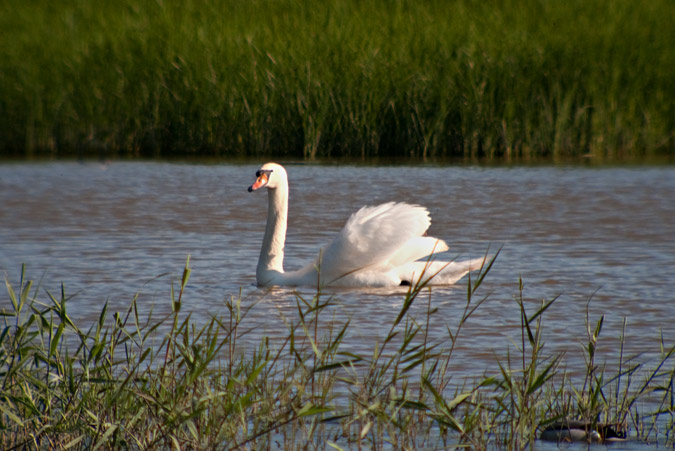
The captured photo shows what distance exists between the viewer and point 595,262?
9.27 meters

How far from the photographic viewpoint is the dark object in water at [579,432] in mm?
4355

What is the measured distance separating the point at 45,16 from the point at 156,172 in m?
8.61

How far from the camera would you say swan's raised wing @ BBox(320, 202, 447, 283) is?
8.08 m

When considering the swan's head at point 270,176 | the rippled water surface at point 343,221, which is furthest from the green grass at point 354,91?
the swan's head at point 270,176

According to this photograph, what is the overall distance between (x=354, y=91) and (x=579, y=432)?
1332cm

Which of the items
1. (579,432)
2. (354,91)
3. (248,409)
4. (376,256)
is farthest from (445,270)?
(354,91)

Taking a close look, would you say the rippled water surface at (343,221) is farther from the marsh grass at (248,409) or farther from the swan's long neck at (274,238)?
the marsh grass at (248,409)

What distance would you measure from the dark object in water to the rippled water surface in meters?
0.61

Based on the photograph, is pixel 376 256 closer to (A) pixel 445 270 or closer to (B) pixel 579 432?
(A) pixel 445 270

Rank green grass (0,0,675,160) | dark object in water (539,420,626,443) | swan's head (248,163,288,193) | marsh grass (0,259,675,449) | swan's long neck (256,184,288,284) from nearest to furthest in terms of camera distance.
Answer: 1. marsh grass (0,259,675,449)
2. dark object in water (539,420,626,443)
3. swan's long neck (256,184,288,284)
4. swan's head (248,163,288,193)
5. green grass (0,0,675,160)

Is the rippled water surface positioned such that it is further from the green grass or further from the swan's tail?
the green grass

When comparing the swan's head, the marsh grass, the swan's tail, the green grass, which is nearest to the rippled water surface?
the swan's tail

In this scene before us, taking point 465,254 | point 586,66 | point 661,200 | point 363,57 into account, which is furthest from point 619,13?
point 465,254

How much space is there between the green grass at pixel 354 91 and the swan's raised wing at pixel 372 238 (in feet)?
29.6
